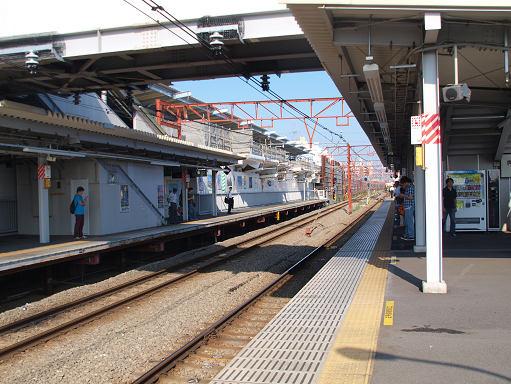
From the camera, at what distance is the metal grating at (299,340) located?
400 cm

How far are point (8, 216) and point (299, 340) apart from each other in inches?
530

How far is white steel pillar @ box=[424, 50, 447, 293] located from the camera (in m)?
6.25

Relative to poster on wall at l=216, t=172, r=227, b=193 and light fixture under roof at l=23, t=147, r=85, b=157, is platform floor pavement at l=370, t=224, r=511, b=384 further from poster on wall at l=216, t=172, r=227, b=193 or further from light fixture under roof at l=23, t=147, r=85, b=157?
poster on wall at l=216, t=172, r=227, b=193

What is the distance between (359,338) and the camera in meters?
4.58

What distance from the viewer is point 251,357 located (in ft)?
14.6

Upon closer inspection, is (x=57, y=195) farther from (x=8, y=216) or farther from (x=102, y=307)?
(x=102, y=307)

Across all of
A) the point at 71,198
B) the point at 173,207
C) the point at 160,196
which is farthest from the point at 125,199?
the point at 173,207

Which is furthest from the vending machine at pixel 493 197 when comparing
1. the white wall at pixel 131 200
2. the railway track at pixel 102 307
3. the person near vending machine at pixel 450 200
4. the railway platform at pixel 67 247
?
the white wall at pixel 131 200

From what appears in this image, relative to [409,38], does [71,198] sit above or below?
below

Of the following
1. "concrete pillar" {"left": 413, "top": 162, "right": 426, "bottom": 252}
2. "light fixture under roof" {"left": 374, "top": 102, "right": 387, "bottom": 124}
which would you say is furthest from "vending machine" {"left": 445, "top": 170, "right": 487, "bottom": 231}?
"concrete pillar" {"left": 413, "top": 162, "right": 426, "bottom": 252}

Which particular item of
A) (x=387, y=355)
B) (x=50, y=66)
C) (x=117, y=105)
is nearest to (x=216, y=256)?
(x=50, y=66)

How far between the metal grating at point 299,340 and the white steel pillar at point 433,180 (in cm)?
131

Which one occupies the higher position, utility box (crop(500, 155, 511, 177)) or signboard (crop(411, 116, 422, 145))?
signboard (crop(411, 116, 422, 145))

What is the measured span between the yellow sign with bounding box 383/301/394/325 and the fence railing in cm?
1361
